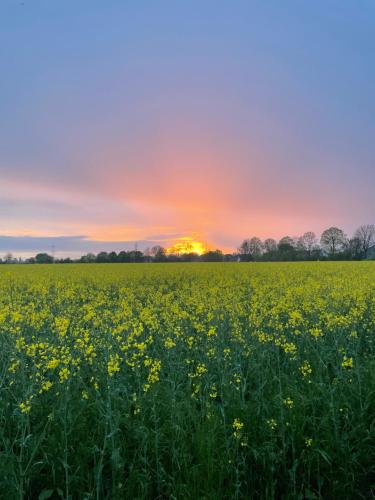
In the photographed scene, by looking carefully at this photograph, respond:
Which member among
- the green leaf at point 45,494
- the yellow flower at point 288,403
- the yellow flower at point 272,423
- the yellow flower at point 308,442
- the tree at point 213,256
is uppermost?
the tree at point 213,256

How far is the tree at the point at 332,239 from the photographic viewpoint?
81312mm

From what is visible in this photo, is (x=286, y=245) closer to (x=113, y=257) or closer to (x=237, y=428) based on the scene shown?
(x=113, y=257)

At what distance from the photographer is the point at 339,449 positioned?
3.40 meters

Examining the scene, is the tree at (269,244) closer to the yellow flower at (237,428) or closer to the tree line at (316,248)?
the tree line at (316,248)

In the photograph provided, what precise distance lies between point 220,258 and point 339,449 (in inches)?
2556

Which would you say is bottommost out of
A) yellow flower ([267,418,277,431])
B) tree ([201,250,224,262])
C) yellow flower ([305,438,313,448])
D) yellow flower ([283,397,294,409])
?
yellow flower ([305,438,313,448])

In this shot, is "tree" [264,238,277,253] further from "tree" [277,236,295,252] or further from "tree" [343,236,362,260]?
"tree" [343,236,362,260]

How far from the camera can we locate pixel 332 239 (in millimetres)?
83000

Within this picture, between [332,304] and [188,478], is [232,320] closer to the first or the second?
[332,304]

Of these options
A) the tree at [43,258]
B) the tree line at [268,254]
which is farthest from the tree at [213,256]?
the tree at [43,258]

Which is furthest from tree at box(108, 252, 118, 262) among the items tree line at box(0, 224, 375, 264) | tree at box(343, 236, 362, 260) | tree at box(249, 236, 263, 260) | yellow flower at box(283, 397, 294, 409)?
yellow flower at box(283, 397, 294, 409)

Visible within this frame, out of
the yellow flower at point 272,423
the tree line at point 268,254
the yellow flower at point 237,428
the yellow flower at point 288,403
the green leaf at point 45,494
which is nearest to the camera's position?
Result: the green leaf at point 45,494

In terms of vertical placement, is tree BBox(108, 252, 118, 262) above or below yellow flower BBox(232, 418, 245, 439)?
above

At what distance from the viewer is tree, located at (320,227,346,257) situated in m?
81.3
